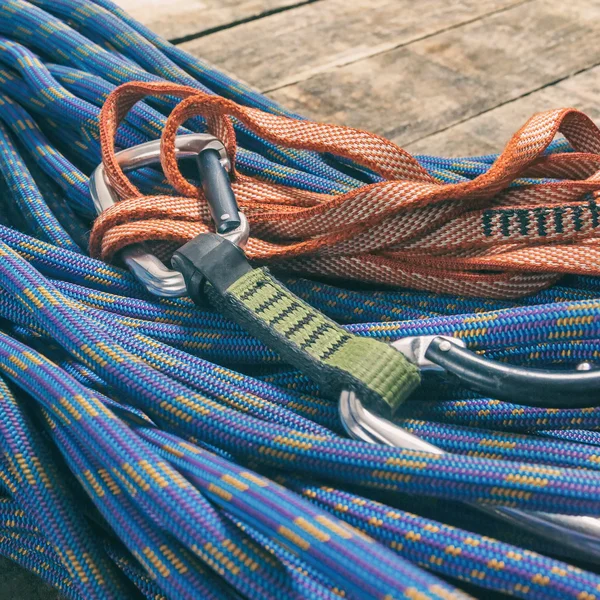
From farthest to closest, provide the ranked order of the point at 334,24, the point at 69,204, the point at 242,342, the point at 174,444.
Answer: the point at 334,24, the point at 69,204, the point at 242,342, the point at 174,444

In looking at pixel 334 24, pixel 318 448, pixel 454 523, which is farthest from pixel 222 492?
pixel 334 24

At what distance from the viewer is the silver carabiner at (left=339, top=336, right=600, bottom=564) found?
0.72 m

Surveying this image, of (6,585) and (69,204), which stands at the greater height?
(69,204)

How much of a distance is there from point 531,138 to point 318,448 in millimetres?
497

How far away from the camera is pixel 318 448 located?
78 cm

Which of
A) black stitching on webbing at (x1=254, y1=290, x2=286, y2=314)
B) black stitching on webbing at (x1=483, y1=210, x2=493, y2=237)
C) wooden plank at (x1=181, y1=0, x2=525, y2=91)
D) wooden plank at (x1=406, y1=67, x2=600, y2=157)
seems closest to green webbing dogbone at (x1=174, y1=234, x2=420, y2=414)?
black stitching on webbing at (x1=254, y1=290, x2=286, y2=314)

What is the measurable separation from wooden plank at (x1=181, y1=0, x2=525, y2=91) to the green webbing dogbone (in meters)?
0.80

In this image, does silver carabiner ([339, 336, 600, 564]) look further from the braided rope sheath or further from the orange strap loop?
the orange strap loop

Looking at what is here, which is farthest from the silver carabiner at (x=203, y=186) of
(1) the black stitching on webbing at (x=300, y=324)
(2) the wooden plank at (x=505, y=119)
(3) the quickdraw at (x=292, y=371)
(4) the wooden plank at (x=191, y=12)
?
(4) the wooden plank at (x=191, y=12)

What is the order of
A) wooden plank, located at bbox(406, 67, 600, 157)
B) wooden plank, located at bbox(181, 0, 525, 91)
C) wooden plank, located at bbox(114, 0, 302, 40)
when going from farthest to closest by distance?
wooden plank, located at bbox(114, 0, 302, 40) → wooden plank, located at bbox(181, 0, 525, 91) → wooden plank, located at bbox(406, 67, 600, 157)

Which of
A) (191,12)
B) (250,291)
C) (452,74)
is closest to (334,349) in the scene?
(250,291)

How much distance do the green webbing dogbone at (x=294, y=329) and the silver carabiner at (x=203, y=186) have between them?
0.05m

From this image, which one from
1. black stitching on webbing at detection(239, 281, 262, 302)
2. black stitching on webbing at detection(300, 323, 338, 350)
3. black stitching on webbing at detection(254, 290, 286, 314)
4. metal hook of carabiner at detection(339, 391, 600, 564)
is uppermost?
black stitching on webbing at detection(239, 281, 262, 302)

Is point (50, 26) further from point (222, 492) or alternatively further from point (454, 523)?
point (454, 523)
